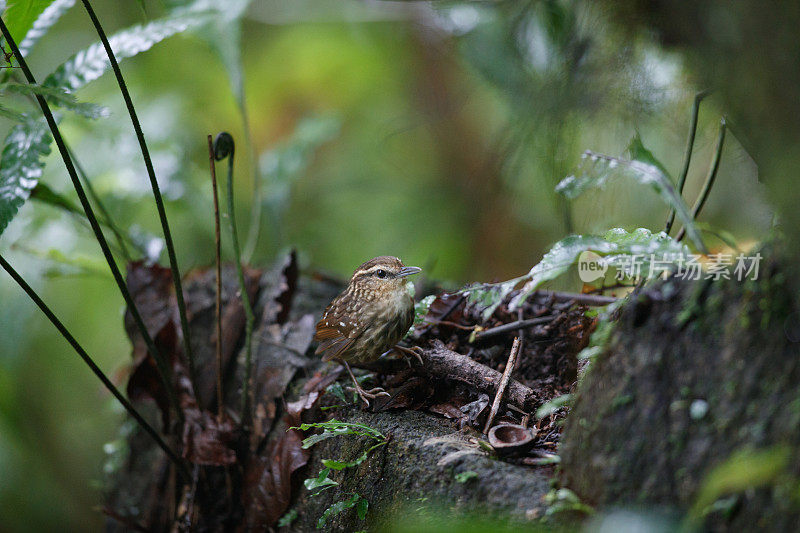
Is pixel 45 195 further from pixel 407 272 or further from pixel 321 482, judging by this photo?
pixel 321 482

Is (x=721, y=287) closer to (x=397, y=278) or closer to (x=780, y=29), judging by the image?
(x=780, y=29)

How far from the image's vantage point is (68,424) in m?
5.45

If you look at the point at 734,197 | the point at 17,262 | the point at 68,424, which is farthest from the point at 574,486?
the point at 68,424

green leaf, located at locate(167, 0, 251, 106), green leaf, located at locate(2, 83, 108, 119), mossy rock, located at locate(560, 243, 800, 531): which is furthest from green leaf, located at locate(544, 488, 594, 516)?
green leaf, located at locate(167, 0, 251, 106)

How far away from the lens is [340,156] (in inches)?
262

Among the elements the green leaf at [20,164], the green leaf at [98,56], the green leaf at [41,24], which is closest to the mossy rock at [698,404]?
the green leaf at [20,164]

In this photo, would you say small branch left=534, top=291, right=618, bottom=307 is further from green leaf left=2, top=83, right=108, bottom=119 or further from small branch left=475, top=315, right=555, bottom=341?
green leaf left=2, top=83, right=108, bottom=119

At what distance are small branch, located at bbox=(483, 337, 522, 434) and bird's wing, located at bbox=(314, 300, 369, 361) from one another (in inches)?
19.4

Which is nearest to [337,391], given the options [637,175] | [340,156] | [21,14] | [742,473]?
[637,175]

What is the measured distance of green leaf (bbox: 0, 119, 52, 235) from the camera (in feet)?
6.70

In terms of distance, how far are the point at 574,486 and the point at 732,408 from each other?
385 mm

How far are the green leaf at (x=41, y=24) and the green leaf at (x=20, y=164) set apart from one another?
0.38 metres

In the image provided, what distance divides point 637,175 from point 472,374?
2.69 feet

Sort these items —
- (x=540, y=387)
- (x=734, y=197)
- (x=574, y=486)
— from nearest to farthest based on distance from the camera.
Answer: (x=574, y=486)
(x=540, y=387)
(x=734, y=197)
